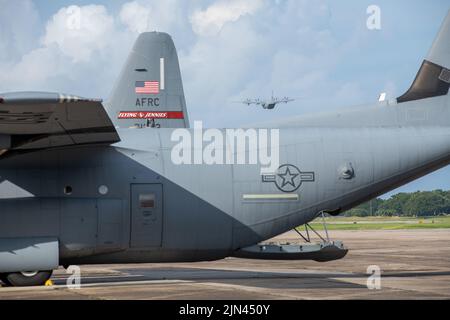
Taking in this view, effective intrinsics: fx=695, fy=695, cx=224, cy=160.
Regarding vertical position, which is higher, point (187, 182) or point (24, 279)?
point (187, 182)

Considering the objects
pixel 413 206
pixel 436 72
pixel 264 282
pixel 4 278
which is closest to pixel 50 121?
pixel 4 278

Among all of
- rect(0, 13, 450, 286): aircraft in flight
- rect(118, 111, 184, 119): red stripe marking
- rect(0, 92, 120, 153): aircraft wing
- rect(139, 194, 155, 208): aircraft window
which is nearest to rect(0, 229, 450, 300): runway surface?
rect(0, 13, 450, 286): aircraft in flight

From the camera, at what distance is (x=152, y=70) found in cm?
2378

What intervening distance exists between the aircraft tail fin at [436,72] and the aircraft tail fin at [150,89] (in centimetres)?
799

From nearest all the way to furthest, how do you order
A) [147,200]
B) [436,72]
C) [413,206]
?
[147,200], [436,72], [413,206]

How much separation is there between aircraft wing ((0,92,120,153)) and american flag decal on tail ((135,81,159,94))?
7.03 meters

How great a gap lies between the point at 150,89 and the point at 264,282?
8.71m

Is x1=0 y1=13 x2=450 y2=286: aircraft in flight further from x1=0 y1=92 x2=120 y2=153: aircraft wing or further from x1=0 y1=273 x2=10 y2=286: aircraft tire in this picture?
x1=0 y1=273 x2=10 y2=286: aircraft tire

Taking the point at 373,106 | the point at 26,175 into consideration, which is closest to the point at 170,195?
the point at 26,175

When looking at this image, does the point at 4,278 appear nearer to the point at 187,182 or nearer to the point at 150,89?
the point at 187,182

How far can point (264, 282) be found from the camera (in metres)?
17.7

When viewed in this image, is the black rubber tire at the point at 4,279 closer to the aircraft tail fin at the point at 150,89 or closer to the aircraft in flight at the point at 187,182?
the aircraft in flight at the point at 187,182

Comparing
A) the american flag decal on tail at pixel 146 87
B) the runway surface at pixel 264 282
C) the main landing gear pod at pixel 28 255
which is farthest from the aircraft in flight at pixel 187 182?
the american flag decal on tail at pixel 146 87
